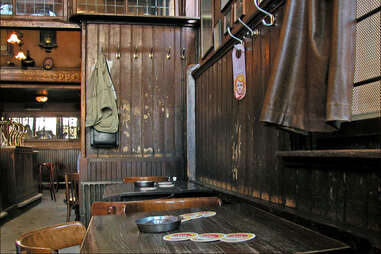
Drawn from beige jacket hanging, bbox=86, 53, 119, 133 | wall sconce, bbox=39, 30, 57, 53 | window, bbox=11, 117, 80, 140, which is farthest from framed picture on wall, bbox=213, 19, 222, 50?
window, bbox=11, 117, 80, 140

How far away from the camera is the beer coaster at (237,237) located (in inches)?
52.3

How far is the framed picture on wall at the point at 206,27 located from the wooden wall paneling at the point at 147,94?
127 centimetres

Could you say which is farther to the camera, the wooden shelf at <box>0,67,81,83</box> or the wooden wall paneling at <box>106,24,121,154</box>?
the wooden shelf at <box>0,67,81,83</box>

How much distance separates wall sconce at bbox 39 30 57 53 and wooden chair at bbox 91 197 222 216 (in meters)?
10.7

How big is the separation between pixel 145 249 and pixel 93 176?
397cm

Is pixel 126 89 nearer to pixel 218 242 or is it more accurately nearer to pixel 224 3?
pixel 224 3

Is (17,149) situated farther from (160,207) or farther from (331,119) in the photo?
(331,119)

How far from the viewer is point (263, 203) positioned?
7.41 feet

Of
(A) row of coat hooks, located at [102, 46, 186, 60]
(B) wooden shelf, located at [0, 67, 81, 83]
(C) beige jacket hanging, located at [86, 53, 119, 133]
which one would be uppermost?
(B) wooden shelf, located at [0, 67, 81, 83]

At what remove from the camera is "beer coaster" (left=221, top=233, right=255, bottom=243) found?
1328mm

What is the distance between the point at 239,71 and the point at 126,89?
2.69 m

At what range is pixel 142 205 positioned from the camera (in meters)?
2.32

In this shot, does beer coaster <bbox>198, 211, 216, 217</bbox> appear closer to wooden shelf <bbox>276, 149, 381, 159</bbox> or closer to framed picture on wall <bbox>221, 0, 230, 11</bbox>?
wooden shelf <bbox>276, 149, 381, 159</bbox>

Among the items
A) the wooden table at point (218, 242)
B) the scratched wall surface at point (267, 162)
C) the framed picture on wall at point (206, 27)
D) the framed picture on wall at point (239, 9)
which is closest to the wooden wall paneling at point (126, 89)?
the scratched wall surface at point (267, 162)
